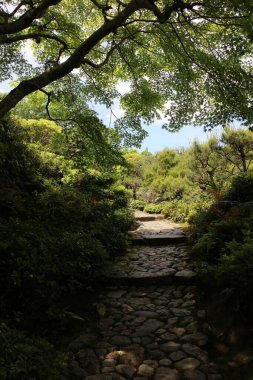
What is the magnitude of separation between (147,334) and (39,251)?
6.51ft

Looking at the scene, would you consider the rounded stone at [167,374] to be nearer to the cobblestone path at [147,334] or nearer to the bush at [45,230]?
the cobblestone path at [147,334]

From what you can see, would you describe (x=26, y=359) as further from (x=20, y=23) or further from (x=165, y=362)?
(x=20, y=23)

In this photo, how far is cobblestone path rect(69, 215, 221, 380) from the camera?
11.4ft

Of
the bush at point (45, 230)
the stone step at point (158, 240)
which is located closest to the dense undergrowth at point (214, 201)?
the stone step at point (158, 240)

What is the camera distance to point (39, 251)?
480cm

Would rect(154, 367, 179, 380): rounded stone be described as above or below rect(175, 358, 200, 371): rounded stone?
below

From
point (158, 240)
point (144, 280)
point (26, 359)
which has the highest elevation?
point (158, 240)

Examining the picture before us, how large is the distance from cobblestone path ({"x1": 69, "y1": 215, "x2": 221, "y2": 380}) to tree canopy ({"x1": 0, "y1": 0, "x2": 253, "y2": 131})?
391 cm

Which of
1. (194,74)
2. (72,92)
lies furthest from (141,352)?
(72,92)

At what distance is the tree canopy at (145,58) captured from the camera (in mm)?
6457

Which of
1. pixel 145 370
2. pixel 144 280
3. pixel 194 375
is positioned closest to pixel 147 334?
pixel 145 370

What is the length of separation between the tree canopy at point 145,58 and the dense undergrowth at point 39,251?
6.82 feet

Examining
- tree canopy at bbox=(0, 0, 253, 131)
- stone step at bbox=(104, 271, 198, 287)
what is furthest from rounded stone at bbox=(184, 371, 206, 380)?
tree canopy at bbox=(0, 0, 253, 131)

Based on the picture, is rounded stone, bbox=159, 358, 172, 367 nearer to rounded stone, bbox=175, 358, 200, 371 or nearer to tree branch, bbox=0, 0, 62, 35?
rounded stone, bbox=175, 358, 200, 371
